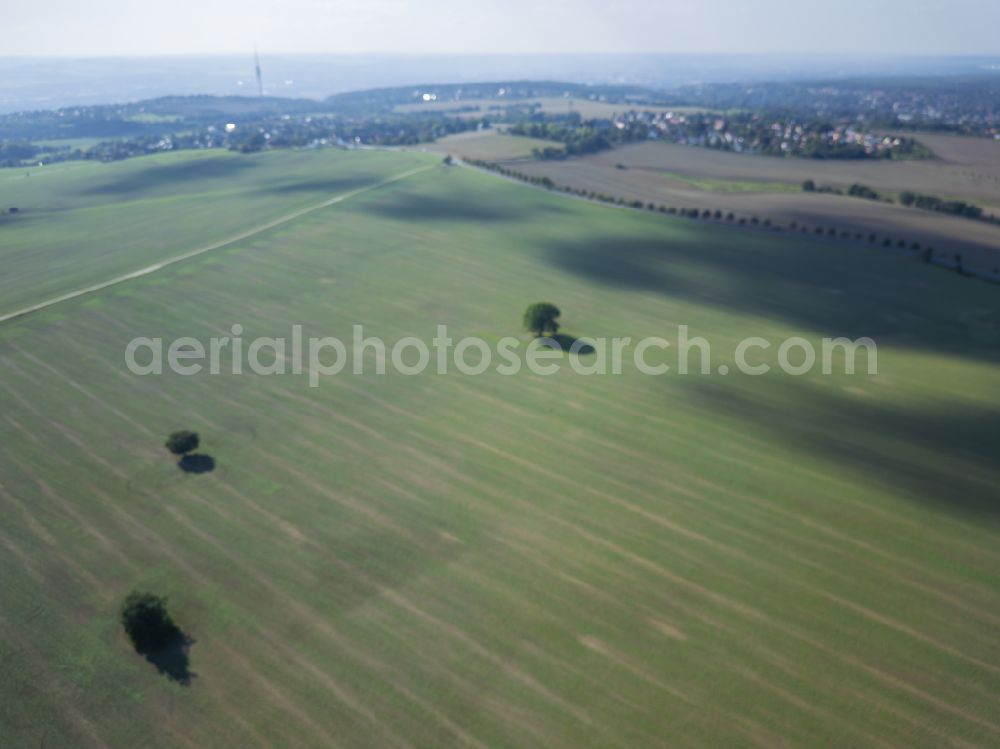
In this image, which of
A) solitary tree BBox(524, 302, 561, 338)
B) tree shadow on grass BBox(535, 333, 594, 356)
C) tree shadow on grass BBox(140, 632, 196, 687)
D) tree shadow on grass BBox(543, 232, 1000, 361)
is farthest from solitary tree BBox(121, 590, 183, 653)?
tree shadow on grass BBox(543, 232, 1000, 361)

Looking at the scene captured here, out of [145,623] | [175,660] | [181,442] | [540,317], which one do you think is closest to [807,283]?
[540,317]

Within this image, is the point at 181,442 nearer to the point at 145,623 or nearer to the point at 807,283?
the point at 145,623

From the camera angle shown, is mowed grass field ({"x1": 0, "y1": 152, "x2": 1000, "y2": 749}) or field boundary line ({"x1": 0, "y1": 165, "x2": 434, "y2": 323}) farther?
field boundary line ({"x1": 0, "y1": 165, "x2": 434, "y2": 323})

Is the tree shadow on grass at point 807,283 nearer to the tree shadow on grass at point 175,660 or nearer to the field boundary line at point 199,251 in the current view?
the field boundary line at point 199,251

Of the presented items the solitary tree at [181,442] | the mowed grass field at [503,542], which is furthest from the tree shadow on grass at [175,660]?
the solitary tree at [181,442]

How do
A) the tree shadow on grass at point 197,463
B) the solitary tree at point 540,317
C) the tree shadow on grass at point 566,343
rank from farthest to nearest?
the solitary tree at point 540,317 → the tree shadow on grass at point 566,343 → the tree shadow on grass at point 197,463

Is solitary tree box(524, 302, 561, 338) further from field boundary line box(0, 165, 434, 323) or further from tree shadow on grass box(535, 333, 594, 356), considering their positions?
field boundary line box(0, 165, 434, 323)

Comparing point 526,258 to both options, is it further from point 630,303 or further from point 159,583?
point 159,583
